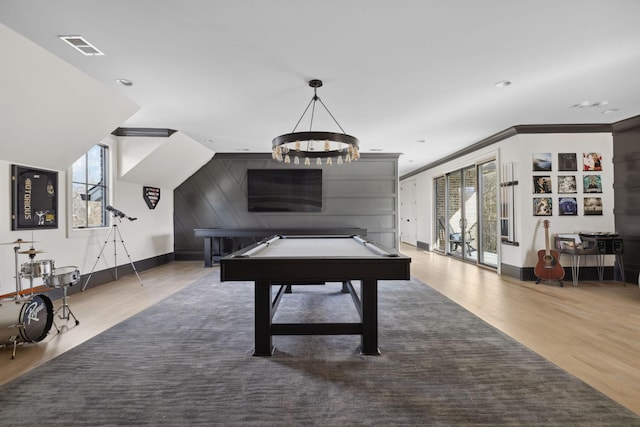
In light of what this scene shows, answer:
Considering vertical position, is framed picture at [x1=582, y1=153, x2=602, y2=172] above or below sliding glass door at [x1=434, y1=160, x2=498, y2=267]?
above

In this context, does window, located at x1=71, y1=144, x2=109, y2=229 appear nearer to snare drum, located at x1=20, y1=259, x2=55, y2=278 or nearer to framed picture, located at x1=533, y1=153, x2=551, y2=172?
snare drum, located at x1=20, y1=259, x2=55, y2=278

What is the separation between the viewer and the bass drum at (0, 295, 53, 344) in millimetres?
2461

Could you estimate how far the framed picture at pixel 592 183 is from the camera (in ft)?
16.9

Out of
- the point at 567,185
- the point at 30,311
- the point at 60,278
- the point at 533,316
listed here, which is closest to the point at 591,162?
the point at 567,185

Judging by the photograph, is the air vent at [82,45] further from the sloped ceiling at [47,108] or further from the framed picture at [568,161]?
the framed picture at [568,161]

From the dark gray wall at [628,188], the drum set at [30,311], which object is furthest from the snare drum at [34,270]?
the dark gray wall at [628,188]

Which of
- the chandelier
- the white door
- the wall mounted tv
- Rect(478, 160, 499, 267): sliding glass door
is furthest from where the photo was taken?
the white door

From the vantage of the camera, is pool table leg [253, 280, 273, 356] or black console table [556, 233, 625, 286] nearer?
pool table leg [253, 280, 273, 356]

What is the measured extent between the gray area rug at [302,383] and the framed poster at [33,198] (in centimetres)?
192

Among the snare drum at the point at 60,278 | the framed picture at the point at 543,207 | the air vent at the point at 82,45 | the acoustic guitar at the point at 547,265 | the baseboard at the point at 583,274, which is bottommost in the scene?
the baseboard at the point at 583,274

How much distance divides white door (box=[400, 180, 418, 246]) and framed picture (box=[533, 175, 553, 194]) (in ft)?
16.8

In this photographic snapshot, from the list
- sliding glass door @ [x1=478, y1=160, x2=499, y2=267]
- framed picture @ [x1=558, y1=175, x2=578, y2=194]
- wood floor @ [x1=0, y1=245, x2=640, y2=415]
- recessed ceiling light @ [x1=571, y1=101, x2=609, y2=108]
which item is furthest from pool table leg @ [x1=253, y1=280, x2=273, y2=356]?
framed picture @ [x1=558, y1=175, x2=578, y2=194]

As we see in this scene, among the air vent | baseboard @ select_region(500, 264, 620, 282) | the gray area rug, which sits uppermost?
the air vent

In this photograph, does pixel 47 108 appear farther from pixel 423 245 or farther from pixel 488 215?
pixel 423 245
